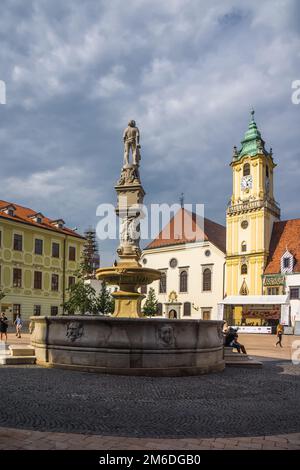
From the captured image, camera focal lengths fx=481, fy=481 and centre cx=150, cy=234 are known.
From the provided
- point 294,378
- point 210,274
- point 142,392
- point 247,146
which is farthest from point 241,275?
point 142,392

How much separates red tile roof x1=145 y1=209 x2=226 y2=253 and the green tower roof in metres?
9.17

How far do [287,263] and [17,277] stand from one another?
2722cm

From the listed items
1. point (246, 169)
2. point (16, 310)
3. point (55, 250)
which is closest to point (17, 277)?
point (16, 310)

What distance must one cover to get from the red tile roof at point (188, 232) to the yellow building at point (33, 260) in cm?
1402

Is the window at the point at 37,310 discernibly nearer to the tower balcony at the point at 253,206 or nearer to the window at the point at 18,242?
the window at the point at 18,242

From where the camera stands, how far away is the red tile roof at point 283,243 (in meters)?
51.0

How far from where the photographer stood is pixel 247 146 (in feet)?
194

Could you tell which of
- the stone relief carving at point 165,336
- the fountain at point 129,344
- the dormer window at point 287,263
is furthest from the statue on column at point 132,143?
the dormer window at point 287,263

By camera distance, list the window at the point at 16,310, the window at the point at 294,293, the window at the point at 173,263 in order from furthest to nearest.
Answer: the window at the point at 173,263 < the window at the point at 294,293 < the window at the point at 16,310

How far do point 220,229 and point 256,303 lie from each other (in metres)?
16.9

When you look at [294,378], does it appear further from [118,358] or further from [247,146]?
[247,146]

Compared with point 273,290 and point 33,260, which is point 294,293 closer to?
point 273,290

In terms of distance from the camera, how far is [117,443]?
4797mm

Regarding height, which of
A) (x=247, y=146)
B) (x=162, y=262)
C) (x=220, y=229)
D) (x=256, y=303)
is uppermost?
(x=247, y=146)
